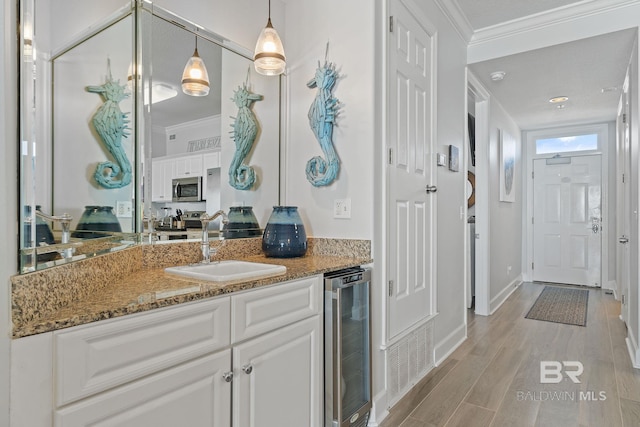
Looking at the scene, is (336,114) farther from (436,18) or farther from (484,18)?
(484,18)

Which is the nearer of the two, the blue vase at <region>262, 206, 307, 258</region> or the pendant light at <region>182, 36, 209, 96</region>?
the pendant light at <region>182, 36, 209, 96</region>

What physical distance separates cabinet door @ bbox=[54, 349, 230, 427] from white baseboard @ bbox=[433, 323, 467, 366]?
200cm

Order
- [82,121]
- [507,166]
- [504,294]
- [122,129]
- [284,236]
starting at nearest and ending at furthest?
[82,121] < [122,129] < [284,236] < [504,294] < [507,166]

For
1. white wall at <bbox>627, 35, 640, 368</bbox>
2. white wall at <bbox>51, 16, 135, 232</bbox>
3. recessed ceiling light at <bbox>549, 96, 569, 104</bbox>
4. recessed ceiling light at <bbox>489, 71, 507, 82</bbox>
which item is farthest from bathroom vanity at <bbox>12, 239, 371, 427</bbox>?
recessed ceiling light at <bbox>549, 96, 569, 104</bbox>

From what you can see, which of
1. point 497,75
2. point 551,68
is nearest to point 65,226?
point 497,75

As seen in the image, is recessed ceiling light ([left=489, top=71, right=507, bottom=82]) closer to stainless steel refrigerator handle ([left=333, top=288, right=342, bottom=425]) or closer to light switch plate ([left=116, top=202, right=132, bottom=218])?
stainless steel refrigerator handle ([left=333, top=288, right=342, bottom=425])

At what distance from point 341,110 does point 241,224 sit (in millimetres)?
893

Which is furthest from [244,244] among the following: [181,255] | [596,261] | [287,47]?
[596,261]

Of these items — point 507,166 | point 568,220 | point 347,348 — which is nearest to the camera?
point 347,348

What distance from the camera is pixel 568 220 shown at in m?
5.92

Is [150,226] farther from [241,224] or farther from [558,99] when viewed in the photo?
[558,99]

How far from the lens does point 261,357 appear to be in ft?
4.68

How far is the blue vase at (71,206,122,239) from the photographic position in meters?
1.25

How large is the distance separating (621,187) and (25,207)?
16.9 ft
